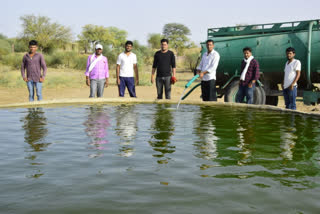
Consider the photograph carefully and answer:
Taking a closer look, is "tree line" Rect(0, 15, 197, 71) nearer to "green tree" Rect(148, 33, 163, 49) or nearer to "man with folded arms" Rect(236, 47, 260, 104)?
"green tree" Rect(148, 33, 163, 49)

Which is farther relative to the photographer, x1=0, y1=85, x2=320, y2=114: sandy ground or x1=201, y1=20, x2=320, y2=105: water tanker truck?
x1=0, y1=85, x2=320, y2=114: sandy ground

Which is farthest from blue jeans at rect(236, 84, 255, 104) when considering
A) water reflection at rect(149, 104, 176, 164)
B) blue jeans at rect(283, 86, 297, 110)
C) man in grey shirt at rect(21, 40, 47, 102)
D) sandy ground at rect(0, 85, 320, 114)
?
sandy ground at rect(0, 85, 320, 114)

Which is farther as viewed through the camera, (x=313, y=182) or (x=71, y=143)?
(x=71, y=143)

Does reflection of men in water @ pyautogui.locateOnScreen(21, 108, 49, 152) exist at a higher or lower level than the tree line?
lower

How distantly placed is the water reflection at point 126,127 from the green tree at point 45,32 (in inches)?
1622

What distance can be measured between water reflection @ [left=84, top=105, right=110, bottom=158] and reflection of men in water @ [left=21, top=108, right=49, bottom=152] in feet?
1.88

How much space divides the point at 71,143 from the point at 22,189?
1.73m

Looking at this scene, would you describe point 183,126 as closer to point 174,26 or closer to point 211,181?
point 211,181

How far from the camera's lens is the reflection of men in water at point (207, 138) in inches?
166

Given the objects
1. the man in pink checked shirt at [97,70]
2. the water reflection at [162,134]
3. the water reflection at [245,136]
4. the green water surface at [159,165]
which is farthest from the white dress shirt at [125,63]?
the water reflection at [245,136]

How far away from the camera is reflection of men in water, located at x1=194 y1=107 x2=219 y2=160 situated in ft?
13.8

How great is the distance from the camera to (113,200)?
110 inches

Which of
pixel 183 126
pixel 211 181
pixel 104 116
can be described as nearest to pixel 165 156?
pixel 211 181

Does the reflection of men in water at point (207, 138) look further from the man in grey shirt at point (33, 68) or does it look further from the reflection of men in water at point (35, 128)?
the man in grey shirt at point (33, 68)
